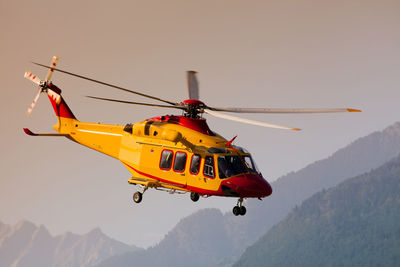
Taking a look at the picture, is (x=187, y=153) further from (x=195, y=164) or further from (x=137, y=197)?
(x=137, y=197)

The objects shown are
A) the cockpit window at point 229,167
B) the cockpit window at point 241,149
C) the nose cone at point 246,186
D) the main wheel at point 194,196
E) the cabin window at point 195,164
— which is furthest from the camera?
the main wheel at point 194,196

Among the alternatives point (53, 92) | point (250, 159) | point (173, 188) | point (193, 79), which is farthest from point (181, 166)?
point (53, 92)

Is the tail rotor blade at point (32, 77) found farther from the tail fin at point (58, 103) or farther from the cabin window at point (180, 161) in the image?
the cabin window at point (180, 161)

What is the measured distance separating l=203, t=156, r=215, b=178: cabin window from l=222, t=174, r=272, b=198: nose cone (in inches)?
43.5

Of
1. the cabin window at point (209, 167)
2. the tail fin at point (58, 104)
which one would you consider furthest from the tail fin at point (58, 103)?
the cabin window at point (209, 167)

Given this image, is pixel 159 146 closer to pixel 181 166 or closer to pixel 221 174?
pixel 181 166

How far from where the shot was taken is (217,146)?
35.8 meters

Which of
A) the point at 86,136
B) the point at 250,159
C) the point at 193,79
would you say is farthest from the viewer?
the point at 86,136

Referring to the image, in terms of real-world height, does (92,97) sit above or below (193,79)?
below

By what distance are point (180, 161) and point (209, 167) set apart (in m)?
2.29

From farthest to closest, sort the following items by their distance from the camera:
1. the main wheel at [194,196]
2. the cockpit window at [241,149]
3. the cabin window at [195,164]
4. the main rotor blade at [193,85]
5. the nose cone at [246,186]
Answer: the main rotor blade at [193,85] < the main wheel at [194,196] < the cockpit window at [241,149] < the cabin window at [195,164] < the nose cone at [246,186]

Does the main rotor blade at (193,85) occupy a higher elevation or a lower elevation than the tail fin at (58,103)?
higher

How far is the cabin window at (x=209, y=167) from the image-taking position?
3516 centimetres

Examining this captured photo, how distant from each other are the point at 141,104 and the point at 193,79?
6.46 metres
